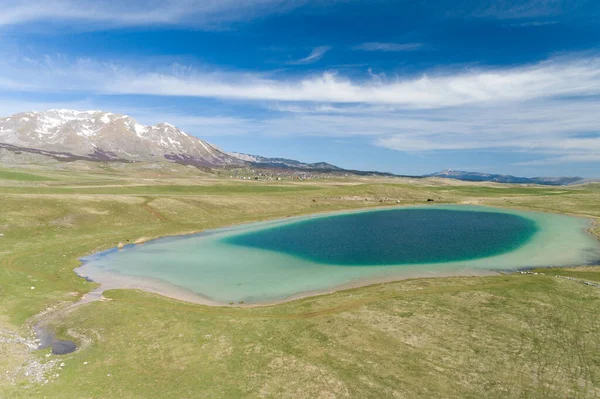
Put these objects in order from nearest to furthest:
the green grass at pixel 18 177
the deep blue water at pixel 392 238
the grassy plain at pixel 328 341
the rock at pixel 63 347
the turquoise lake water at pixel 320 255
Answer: the grassy plain at pixel 328 341, the rock at pixel 63 347, the turquoise lake water at pixel 320 255, the deep blue water at pixel 392 238, the green grass at pixel 18 177

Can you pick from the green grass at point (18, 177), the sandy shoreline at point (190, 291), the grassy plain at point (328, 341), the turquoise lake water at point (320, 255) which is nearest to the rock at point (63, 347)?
the grassy plain at point (328, 341)

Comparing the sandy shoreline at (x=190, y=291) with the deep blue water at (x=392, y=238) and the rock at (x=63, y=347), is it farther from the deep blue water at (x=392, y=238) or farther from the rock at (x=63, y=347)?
the rock at (x=63, y=347)

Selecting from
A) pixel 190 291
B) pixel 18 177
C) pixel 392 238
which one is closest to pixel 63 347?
pixel 190 291

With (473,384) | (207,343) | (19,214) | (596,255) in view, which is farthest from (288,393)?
(19,214)

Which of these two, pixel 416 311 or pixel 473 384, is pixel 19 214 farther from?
pixel 473 384

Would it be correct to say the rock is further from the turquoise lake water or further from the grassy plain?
the turquoise lake water

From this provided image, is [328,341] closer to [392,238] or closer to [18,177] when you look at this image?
[392,238]
